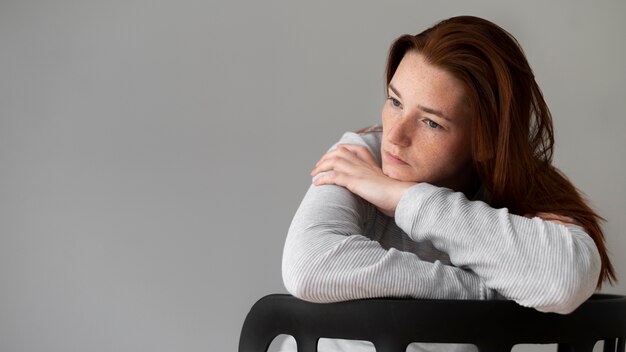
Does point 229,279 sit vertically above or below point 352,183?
below

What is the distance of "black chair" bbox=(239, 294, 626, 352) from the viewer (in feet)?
3.15

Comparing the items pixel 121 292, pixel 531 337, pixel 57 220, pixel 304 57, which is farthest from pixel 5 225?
pixel 531 337

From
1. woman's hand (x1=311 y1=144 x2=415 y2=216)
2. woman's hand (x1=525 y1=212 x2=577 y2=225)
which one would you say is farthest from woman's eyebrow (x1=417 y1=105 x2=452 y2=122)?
woman's hand (x1=525 y1=212 x2=577 y2=225)

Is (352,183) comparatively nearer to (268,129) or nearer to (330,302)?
(330,302)

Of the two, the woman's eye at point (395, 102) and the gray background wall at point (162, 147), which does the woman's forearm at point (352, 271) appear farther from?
the gray background wall at point (162, 147)

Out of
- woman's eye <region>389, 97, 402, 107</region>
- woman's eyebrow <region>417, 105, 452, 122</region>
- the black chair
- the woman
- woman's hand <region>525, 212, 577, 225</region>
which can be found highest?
woman's eye <region>389, 97, 402, 107</region>

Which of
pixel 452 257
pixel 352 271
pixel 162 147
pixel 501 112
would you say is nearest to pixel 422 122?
pixel 501 112

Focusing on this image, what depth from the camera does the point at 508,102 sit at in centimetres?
132

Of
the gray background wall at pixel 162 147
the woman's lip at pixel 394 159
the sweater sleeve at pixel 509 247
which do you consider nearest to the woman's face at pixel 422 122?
the woman's lip at pixel 394 159

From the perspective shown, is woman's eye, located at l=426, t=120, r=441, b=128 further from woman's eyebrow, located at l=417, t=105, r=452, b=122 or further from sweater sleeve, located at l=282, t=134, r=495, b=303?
sweater sleeve, located at l=282, t=134, r=495, b=303

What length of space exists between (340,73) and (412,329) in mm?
1642

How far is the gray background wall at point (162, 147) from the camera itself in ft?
7.64

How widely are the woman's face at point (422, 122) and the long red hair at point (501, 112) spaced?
2cm

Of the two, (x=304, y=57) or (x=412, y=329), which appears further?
(x=304, y=57)
